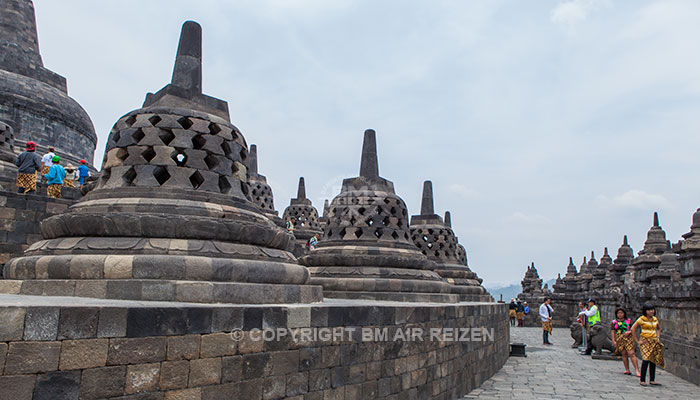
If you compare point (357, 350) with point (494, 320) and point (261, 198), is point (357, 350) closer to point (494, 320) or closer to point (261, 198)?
point (494, 320)

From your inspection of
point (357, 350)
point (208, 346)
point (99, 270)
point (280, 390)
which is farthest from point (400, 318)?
point (99, 270)

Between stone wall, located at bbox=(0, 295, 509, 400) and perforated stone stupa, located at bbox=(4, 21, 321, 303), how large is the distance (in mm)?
580

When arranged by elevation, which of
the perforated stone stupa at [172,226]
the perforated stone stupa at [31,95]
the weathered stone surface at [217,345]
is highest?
the perforated stone stupa at [31,95]

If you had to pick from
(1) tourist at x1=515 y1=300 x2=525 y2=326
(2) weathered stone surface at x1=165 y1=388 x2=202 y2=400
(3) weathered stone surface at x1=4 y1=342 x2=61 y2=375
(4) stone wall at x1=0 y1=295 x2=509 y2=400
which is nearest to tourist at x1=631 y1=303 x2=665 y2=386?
(4) stone wall at x1=0 y1=295 x2=509 y2=400

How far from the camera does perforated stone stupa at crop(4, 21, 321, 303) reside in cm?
482

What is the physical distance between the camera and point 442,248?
15.1m

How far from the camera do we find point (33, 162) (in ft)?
32.3

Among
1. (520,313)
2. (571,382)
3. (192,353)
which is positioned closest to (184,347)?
(192,353)

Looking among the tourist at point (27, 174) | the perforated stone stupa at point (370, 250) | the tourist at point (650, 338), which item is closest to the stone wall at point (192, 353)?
the perforated stone stupa at point (370, 250)

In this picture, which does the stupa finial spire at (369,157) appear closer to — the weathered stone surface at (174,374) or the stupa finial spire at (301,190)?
the weathered stone surface at (174,374)

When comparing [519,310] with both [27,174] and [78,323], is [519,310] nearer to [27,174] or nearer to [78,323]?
[27,174]

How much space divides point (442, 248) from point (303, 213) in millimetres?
10110

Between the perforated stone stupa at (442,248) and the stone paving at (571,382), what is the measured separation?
88.0 inches

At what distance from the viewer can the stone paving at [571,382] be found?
858 centimetres
